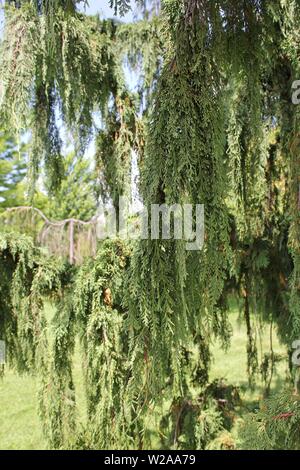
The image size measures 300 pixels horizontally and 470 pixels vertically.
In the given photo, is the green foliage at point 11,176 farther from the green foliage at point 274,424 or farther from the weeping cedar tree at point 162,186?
the green foliage at point 274,424

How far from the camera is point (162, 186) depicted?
4.29 feet

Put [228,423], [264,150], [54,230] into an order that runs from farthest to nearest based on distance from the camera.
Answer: [54,230]
[228,423]
[264,150]

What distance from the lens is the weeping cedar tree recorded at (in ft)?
4.33

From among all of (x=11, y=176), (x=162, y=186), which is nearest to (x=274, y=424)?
(x=162, y=186)

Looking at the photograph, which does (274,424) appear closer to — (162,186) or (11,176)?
(162,186)

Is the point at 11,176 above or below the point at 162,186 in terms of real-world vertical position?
above

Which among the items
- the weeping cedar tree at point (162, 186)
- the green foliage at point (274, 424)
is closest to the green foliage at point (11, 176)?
the weeping cedar tree at point (162, 186)

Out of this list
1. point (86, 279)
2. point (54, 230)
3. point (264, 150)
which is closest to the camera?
point (86, 279)

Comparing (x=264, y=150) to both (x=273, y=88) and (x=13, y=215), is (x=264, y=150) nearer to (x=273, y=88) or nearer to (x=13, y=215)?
(x=273, y=88)

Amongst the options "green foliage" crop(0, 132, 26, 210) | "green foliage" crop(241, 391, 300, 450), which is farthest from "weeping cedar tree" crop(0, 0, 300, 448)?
"green foliage" crop(0, 132, 26, 210)

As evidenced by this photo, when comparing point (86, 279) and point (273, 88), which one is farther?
point (273, 88)

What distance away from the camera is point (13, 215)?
536 centimetres
